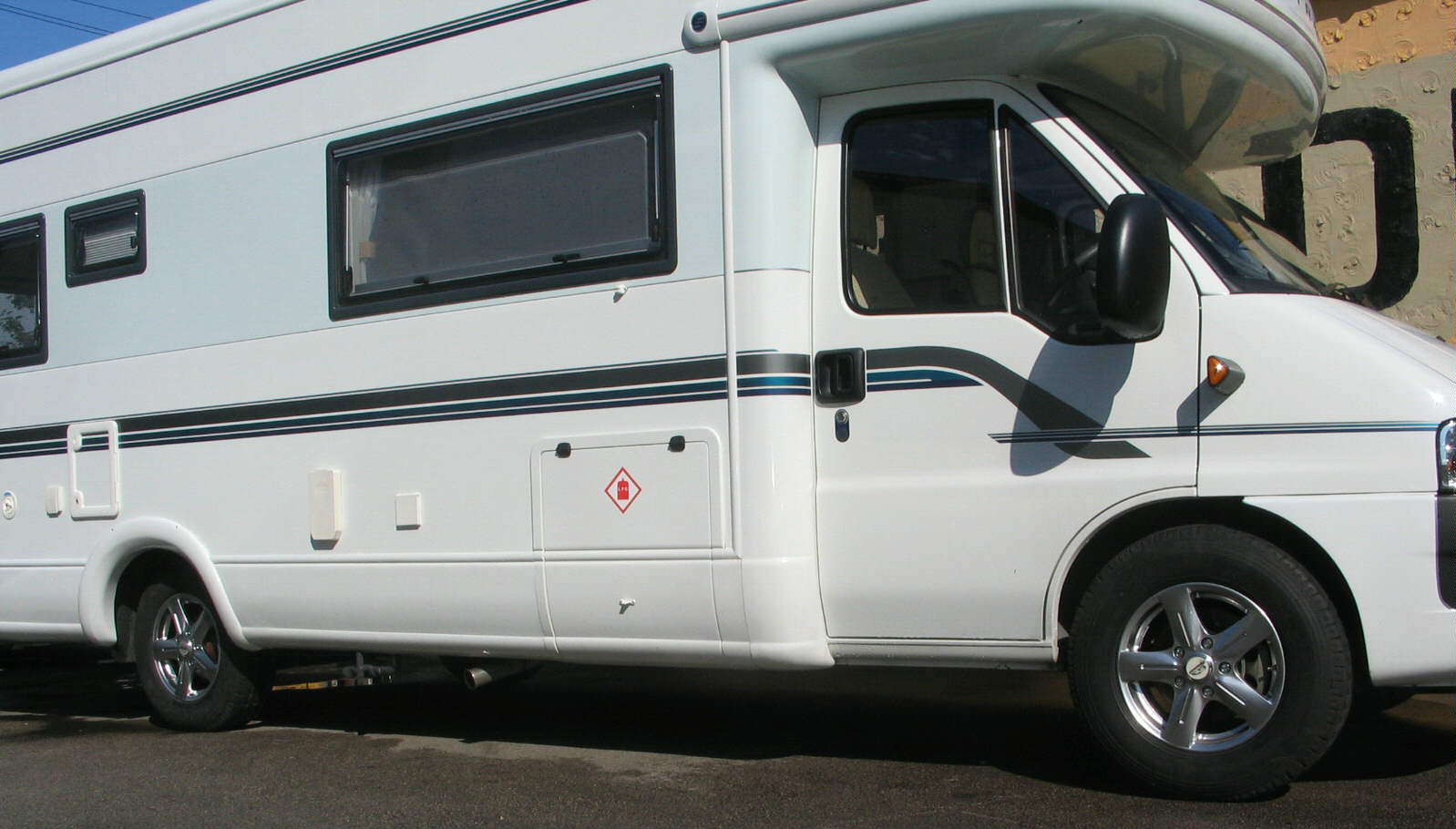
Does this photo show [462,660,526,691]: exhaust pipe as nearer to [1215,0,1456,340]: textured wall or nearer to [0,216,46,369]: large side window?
[0,216,46,369]: large side window

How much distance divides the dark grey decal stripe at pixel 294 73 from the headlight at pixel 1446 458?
340cm

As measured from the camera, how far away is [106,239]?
7.14m

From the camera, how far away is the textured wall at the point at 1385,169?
8570mm

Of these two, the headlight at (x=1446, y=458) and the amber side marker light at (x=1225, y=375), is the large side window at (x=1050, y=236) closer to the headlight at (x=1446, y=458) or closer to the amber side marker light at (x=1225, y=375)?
the amber side marker light at (x=1225, y=375)

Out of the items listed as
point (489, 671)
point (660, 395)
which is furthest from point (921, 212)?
point (489, 671)

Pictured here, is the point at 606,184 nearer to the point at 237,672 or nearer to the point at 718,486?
the point at 718,486

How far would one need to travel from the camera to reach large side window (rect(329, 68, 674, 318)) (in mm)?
5477

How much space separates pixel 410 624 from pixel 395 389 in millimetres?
967

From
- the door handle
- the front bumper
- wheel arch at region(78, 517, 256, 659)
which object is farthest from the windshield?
wheel arch at region(78, 517, 256, 659)

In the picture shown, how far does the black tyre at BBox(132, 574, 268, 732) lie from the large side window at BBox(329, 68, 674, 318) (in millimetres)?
1758

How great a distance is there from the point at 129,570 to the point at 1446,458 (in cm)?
579

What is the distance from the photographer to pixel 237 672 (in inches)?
268

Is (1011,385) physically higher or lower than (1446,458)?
higher

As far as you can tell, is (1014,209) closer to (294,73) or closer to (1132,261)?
(1132,261)
